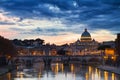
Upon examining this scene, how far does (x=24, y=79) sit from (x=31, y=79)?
1207mm

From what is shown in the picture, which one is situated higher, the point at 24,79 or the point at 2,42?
the point at 2,42

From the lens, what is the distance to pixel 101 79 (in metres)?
69.6

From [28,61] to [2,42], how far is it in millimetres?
72981

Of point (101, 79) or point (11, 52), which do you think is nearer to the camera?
point (101, 79)

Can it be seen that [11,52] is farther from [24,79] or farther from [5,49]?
[24,79]

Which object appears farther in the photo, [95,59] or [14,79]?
[95,59]

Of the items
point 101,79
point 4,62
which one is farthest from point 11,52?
point 101,79

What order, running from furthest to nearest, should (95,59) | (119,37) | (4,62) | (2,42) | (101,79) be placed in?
(95,59) < (119,37) < (4,62) < (2,42) < (101,79)

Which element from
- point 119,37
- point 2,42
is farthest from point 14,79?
point 119,37

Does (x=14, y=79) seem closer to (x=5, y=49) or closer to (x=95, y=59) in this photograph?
(x=5, y=49)

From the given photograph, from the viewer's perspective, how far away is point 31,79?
71.2m

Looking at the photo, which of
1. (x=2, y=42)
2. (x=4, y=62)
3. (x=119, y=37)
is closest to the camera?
(x=2, y=42)

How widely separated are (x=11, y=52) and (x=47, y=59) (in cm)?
5897

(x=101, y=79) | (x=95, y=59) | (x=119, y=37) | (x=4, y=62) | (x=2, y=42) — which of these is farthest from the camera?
(x=95, y=59)
